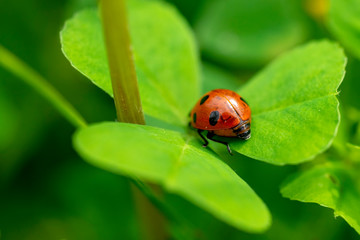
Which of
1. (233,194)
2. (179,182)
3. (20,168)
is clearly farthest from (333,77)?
(20,168)

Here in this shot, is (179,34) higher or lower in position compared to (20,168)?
higher

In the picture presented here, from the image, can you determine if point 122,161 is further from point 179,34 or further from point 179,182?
point 179,34

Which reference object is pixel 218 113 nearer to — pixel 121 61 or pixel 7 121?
pixel 121 61

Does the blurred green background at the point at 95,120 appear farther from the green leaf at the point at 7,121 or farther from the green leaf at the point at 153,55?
the green leaf at the point at 153,55

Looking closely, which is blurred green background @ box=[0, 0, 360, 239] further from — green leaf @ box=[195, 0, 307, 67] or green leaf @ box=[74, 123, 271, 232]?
green leaf @ box=[74, 123, 271, 232]

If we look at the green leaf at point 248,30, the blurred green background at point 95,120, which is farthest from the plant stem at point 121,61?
the green leaf at point 248,30
